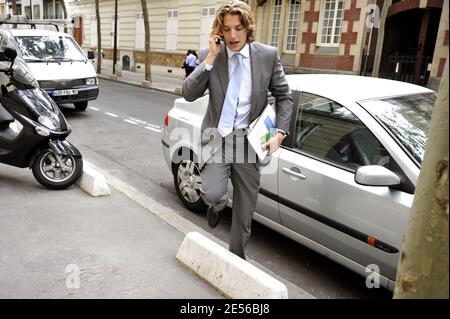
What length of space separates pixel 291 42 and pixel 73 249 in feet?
58.4

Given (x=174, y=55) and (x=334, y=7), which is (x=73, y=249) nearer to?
(x=334, y=7)

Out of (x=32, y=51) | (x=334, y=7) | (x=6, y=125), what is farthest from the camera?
(x=334, y=7)

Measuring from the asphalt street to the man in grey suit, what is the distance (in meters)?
0.80

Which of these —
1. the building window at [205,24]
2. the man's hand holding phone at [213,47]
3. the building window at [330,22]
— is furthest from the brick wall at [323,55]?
the man's hand holding phone at [213,47]

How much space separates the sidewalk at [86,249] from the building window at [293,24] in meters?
16.4

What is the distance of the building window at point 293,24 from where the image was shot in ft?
62.7

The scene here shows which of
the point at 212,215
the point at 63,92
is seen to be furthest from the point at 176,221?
the point at 63,92

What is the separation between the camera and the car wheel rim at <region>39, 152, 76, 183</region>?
468cm

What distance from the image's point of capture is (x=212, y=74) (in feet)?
9.41

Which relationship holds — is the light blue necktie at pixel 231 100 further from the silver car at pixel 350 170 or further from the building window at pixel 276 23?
the building window at pixel 276 23

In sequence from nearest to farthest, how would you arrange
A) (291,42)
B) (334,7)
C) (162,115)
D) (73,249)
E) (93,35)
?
(73,249) → (162,115) → (334,7) → (291,42) → (93,35)

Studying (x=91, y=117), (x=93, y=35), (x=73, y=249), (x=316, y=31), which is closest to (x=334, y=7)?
(x=316, y=31)

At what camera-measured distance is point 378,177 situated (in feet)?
9.35
